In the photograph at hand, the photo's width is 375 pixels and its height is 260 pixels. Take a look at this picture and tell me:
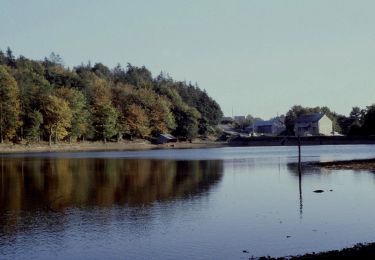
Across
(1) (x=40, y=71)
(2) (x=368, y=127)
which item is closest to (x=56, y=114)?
(1) (x=40, y=71)

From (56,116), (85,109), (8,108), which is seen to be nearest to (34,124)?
(56,116)

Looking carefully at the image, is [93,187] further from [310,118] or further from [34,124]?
[310,118]

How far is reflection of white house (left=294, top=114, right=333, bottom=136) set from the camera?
16888cm

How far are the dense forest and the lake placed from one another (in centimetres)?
6920

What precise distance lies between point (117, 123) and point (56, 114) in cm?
2709

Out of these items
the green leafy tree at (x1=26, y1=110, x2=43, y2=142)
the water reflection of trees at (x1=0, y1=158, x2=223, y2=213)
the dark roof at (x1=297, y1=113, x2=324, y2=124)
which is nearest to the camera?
the water reflection of trees at (x1=0, y1=158, x2=223, y2=213)

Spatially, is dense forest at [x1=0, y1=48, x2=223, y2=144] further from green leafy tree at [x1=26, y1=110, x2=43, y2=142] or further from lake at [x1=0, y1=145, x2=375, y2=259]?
lake at [x1=0, y1=145, x2=375, y2=259]

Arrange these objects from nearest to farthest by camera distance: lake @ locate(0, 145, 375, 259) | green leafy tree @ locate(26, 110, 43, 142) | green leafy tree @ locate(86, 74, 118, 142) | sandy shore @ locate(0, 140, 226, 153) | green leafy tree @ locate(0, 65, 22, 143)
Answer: lake @ locate(0, 145, 375, 259) < green leafy tree @ locate(0, 65, 22, 143) < green leafy tree @ locate(26, 110, 43, 142) < sandy shore @ locate(0, 140, 226, 153) < green leafy tree @ locate(86, 74, 118, 142)

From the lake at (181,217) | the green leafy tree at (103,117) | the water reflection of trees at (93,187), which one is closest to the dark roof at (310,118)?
the green leafy tree at (103,117)

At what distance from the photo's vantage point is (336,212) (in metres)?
24.8

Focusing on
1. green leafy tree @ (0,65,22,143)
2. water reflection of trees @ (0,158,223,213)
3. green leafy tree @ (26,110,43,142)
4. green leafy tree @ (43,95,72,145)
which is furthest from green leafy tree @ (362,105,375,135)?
water reflection of trees @ (0,158,223,213)

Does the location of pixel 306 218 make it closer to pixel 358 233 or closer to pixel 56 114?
pixel 358 233

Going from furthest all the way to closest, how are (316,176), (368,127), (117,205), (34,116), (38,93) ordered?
(368,127) < (38,93) < (34,116) < (316,176) < (117,205)

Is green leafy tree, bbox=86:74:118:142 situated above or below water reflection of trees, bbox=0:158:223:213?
above
